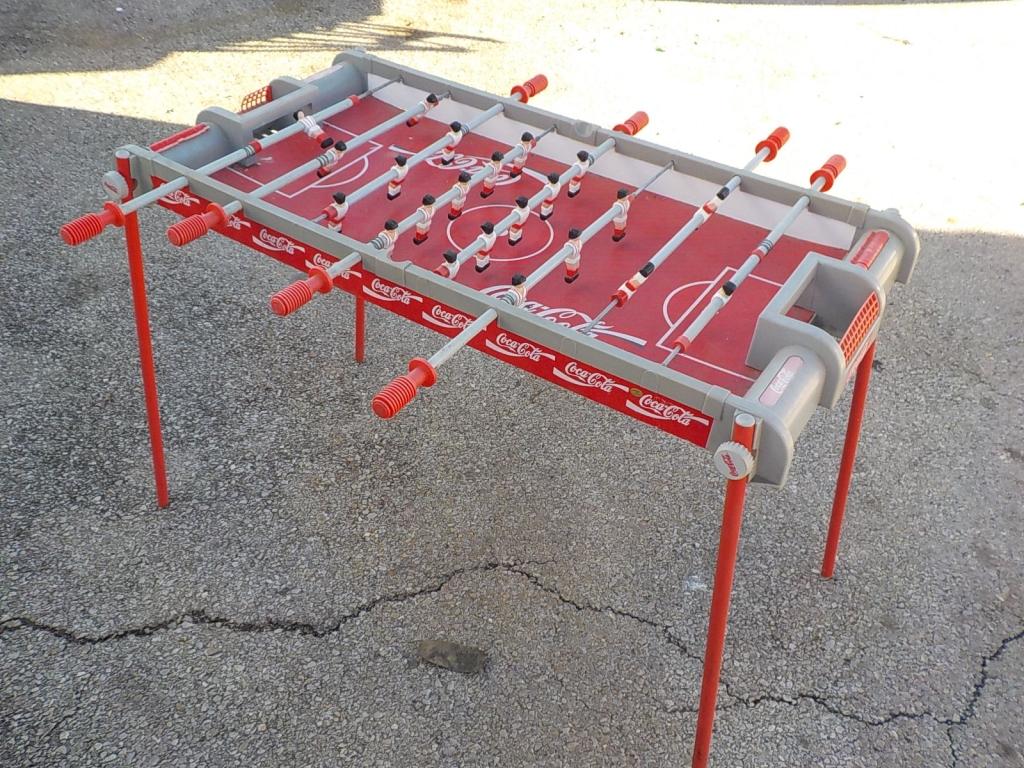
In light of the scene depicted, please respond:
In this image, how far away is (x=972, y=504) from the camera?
4305 mm

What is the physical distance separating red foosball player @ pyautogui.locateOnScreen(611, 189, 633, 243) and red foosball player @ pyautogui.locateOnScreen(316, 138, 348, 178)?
104 centimetres

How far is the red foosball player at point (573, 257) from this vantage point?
124 inches

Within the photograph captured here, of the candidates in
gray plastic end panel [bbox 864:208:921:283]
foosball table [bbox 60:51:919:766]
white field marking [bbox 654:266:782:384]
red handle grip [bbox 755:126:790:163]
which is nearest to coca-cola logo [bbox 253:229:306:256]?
foosball table [bbox 60:51:919:766]

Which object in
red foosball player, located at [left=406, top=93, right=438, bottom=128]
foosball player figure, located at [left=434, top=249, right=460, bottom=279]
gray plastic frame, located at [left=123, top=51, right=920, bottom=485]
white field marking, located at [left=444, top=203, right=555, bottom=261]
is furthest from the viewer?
red foosball player, located at [left=406, top=93, right=438, bottom=128]

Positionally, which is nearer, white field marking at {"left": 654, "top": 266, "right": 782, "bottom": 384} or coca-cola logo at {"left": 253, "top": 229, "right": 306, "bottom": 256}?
white field marking at {"left": 654, "top": 266, "right": 782, "bottom": 384}

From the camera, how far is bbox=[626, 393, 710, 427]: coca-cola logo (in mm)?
2664

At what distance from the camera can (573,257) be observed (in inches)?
126

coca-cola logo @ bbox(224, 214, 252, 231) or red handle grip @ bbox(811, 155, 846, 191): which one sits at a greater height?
red handle grip @ bbox(811, 155, 846, 191)

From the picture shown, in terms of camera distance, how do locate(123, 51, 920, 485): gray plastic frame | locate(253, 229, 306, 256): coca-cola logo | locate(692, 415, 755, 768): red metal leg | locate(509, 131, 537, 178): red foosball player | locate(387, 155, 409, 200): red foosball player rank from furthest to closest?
locate(509, 131, 537, 178): red foosball player
locate(387, 155, 409, 200): red foosball player
locate(253, 229, 306, 256): coca-cola logo
locate(123, 51, 920, 485): gray plastic frame
locate(692, 415, 755, 768): red metal leg

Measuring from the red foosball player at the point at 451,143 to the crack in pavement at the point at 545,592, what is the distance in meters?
1.58

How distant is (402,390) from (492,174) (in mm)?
1251

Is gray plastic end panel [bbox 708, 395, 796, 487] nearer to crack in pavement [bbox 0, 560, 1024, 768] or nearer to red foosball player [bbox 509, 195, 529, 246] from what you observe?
red foosball player [bbox 509, 195, 529, 246]

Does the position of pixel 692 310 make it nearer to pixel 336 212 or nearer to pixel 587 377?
pixel 587 377

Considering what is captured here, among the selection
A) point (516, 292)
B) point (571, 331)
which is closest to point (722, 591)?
point (571, 331)
